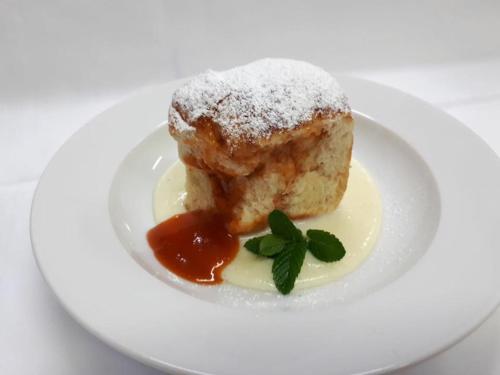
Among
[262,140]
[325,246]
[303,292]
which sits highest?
[262,140]

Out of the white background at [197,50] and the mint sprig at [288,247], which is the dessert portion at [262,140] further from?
the white background at [197,50]

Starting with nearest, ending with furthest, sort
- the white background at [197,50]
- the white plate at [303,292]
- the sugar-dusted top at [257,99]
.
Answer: the white plate at [303,292] < the sugar-dusted top at [257,99] < the white background at [197,50]

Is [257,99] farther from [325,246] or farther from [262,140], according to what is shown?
[325,246]

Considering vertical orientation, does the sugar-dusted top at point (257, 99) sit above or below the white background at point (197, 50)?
above

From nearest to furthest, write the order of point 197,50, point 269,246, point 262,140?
point 262,140 < point 269,246 < point 197,50

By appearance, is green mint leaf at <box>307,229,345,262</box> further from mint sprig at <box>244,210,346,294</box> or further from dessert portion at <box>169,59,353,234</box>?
dessert portion at <box>169,59,353,234</box>

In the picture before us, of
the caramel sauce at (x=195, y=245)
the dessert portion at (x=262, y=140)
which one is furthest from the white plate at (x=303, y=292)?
the dessert portion at (x=262, y=140)

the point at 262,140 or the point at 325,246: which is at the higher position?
the point at 262,140

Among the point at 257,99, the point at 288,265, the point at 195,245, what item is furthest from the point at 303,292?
the point at 257,99
